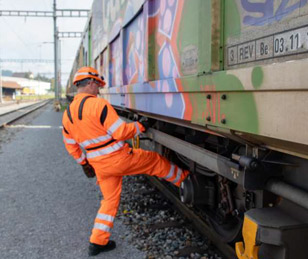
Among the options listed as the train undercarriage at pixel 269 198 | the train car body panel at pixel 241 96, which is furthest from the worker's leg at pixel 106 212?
the train undercarriage at pixel 269 198

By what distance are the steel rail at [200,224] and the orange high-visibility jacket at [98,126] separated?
121cm

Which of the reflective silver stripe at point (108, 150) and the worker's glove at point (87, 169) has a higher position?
the reflective silver stripe at point (108, 150)

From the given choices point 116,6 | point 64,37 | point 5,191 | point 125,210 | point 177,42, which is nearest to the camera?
point 177,42

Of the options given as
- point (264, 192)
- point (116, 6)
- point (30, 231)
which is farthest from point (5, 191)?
point (264, 192)

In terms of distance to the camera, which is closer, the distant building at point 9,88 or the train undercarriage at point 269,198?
the train undercarriage at point 269,198

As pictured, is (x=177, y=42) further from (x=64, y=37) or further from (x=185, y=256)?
(x=64, y=37)

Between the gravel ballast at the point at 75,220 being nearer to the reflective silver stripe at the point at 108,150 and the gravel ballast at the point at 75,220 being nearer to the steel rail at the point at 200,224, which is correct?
the steel rail at the point at 200,224

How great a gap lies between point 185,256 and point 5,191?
142 inches

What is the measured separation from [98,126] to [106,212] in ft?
2.90

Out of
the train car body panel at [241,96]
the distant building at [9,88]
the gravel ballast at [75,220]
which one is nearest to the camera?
the train car body panel at [241,96]

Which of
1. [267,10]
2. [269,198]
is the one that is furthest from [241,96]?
[269,198]

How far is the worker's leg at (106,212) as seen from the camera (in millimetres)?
3484

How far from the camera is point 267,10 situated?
1.67 m

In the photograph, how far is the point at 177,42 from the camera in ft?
9.18
